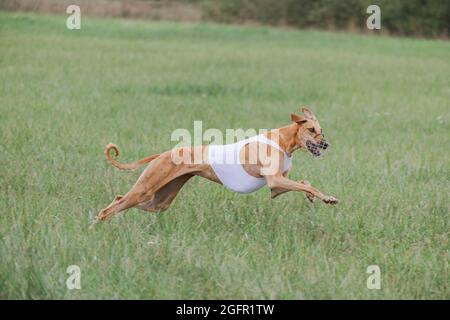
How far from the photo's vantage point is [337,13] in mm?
39906

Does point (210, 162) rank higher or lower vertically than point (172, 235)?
higher

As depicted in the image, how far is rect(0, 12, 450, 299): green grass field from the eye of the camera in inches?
159

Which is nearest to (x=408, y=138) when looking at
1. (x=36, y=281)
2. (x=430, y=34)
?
(x=36, y=281)

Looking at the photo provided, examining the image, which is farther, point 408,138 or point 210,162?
point 408,138

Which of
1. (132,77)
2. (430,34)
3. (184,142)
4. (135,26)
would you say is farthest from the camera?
(430,34)

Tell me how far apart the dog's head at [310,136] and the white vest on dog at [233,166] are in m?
0.16

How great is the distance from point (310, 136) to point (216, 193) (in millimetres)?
1396

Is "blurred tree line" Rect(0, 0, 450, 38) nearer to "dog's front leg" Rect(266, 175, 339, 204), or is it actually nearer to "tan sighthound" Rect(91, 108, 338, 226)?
"tan sighthound" Rect(91, 108, 338, 226)

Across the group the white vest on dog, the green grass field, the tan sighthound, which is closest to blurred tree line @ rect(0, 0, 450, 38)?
the green grass field

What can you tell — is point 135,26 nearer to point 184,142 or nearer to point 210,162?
point 184,142

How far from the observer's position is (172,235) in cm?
476

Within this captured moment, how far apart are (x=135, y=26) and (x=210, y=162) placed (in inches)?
919

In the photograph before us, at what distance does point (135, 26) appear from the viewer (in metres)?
27.4

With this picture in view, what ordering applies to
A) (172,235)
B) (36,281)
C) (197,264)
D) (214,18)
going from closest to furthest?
(36,281) < (197,264) < (172,235) < (214,18)
